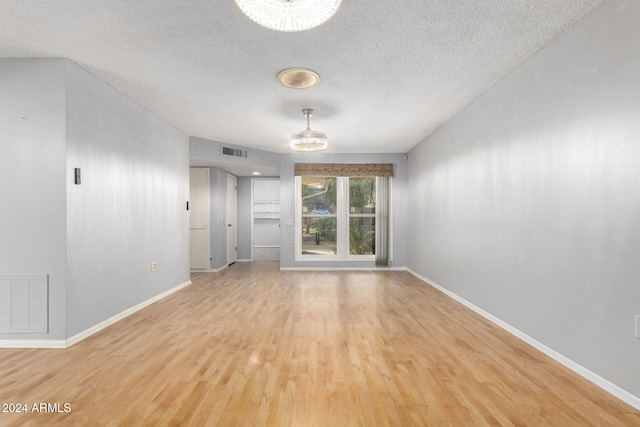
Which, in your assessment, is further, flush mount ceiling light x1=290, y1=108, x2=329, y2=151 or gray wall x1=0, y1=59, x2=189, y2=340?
flush mount ceiling light x1=290, y1=108, x2=329, y2=151

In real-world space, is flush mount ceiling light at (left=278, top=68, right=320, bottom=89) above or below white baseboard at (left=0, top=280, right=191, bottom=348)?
above

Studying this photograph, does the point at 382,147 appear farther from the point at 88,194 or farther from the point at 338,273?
the point at 88,194

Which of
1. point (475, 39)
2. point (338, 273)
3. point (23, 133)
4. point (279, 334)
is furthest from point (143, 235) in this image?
point (475, 39)

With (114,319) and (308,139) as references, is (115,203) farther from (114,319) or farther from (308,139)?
(308,139)

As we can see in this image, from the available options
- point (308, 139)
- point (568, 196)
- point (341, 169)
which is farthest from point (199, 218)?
point (568, 196)

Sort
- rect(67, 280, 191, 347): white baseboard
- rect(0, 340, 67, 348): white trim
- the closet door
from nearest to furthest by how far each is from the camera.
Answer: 1. rect(0, 340, 67, 348): white trim
2. rect(67, 280, 191, 347): white baseboard
3. the closet door

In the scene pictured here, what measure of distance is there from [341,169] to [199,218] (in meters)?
3.23

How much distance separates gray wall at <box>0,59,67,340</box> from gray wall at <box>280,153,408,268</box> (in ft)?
13.3

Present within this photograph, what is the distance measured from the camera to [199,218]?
625 cm

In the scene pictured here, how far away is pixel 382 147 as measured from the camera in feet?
19.3

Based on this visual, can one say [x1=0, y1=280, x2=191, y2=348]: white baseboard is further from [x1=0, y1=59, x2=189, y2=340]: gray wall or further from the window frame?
the window frame

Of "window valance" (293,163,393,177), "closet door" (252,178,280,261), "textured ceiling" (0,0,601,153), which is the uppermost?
"textured ceiling" (0,0,601,153)

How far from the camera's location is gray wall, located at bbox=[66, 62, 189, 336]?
8.85 ft

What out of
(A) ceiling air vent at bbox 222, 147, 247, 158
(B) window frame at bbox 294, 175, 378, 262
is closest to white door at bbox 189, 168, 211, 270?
(A) ceiling air vent at bbox 222, 147, 247, 158
